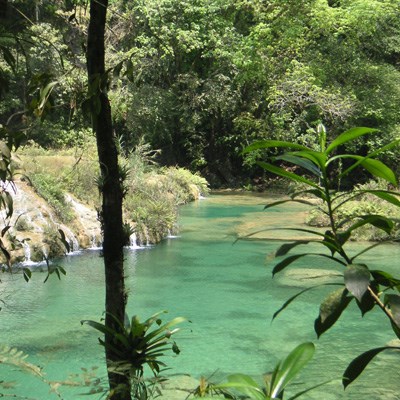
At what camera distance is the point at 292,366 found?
144 cm

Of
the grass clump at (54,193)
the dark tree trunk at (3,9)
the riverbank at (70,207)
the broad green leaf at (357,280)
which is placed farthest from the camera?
the grass clump at (54,193)

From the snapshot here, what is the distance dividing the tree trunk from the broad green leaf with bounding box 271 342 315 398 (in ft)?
2.62

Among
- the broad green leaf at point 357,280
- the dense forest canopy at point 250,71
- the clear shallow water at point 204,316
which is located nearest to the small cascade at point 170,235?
the clear shallow water at point 204,316

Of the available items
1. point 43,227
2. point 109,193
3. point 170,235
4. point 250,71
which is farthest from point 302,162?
point 250,71

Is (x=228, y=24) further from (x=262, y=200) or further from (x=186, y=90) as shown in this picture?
(x=262, y=200)

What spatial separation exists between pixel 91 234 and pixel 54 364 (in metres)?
5.97

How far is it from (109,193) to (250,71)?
62.1ft

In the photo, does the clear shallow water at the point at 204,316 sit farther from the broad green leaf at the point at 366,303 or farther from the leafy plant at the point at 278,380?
the broad green leaf at the point at 366,303

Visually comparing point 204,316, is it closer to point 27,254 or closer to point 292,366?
point 27,254

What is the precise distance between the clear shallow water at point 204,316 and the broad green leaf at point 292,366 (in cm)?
207

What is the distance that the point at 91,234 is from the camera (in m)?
11.1

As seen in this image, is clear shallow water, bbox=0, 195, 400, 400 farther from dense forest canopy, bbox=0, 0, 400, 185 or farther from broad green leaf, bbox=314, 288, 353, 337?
dense forest canopy, bbox=0, 0, 400, 185

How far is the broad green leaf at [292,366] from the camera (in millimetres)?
1392

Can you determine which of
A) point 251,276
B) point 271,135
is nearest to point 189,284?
point 251,276
